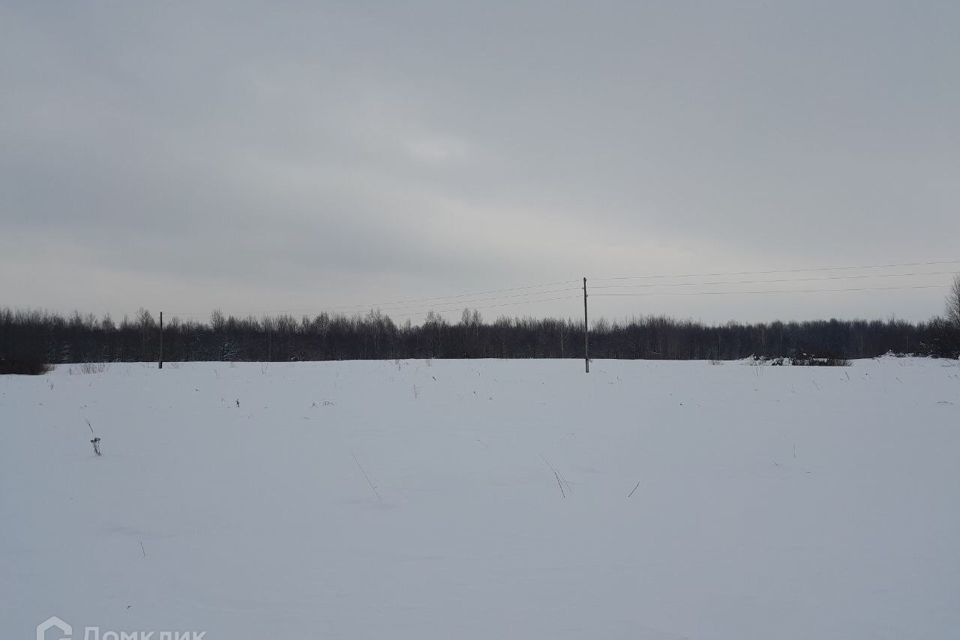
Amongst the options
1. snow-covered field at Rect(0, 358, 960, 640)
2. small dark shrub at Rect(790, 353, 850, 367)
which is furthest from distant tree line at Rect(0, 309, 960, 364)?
snow-covered field at Rect(0, 358, 960, 640)

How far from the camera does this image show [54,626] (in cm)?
276

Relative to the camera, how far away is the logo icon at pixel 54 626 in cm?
269

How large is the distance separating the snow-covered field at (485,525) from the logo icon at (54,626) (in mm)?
43

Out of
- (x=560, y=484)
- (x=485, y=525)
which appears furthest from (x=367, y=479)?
(x=560, y=484)

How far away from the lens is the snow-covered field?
287cm

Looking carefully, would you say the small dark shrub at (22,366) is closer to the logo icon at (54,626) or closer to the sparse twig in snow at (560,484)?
the logo icon at (54,626)

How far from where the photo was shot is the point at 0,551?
11.9 feet

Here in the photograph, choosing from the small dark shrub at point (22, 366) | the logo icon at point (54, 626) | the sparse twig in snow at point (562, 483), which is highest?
the small dark shrub at point (22, 366)

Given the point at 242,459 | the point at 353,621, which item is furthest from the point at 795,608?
the point at 242,459

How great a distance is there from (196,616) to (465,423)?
6.07 metres

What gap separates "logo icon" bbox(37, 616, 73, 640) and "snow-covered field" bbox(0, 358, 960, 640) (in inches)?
1.7

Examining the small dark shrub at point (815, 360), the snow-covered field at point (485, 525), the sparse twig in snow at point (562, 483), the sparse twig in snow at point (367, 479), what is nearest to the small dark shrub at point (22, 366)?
the snow-covered field at point (485, 525)

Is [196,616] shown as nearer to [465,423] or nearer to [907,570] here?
[907,570]

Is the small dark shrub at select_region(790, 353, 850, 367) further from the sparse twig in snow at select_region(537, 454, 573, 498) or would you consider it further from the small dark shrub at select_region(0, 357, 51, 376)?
the small dark shrub at select_region(0, 357, 51, 376)
